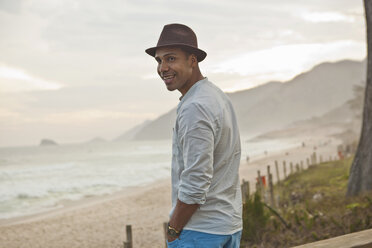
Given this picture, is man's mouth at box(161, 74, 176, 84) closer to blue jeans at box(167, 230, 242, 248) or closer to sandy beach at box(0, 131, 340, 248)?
blue jeans at box(167, 230, 242, 248)

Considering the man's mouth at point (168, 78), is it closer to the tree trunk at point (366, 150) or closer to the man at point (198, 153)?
the man at point (198, 153)

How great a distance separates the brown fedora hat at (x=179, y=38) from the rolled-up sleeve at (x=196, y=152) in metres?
0.38

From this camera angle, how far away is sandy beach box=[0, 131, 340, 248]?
1116 cm

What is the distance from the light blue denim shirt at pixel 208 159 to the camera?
5.02 feet

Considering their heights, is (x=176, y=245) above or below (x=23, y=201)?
above

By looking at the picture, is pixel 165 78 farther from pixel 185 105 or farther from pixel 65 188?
pixel 65 188

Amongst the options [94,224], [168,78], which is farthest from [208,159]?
[94,224]

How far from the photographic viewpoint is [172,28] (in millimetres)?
1803

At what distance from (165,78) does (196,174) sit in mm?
530

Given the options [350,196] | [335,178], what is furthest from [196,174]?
[335,178]

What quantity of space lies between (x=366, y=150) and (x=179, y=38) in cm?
687

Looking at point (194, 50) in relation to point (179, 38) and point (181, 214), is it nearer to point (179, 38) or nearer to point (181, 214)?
point (179, 38)

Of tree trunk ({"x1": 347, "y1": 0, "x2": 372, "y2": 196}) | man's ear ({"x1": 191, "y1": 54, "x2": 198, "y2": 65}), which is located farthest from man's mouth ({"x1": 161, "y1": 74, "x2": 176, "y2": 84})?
tree trunk ({"x1": 347, "y1": 0, "x2": 372, "y2": 196})

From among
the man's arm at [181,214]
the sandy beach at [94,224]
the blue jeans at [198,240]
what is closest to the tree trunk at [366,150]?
the sandy beach at [94,224]
